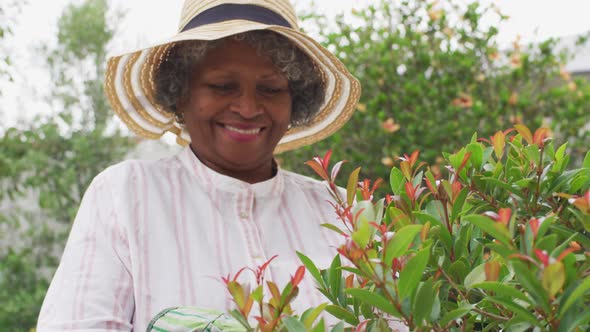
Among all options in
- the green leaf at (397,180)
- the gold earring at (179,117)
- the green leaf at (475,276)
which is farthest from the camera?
the gold earring at (179,117)

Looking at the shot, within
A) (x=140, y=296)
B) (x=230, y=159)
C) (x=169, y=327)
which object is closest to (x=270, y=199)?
(x=230, y=159)

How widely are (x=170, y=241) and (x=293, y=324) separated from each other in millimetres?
939

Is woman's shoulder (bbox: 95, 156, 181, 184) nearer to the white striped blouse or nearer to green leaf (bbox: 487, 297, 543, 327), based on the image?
the white striped blouse

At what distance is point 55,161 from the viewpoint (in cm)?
670

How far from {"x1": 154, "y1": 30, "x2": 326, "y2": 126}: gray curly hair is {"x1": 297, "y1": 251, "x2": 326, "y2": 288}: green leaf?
1055 millimetres

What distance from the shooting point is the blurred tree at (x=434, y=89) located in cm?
468

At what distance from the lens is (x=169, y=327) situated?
4.33 ft

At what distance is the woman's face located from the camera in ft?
6.51

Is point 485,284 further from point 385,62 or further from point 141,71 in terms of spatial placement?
point 385,62

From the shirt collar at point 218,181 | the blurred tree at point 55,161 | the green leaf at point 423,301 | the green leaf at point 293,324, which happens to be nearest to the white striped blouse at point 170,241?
the shirt collar at point 218,181

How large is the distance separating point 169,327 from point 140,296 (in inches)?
14.7

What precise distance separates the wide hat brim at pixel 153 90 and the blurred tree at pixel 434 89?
2009mm

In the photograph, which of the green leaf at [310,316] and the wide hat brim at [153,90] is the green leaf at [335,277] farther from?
the wide hat brim at [153,90]

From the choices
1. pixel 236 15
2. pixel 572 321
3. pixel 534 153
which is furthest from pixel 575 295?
pixel 236 15
